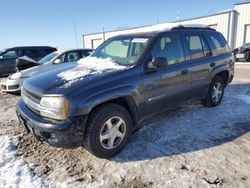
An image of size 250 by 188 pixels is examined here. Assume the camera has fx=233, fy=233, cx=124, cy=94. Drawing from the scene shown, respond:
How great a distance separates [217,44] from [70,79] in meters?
3.74

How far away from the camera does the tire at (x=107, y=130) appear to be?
313 cm

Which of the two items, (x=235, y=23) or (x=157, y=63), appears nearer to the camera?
(x=157, y=63)

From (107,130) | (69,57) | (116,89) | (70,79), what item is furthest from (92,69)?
(69,57)

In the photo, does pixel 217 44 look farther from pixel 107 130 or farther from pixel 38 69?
pixel 38 69

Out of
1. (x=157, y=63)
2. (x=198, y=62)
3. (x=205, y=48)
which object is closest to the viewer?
(x=157, y=63)

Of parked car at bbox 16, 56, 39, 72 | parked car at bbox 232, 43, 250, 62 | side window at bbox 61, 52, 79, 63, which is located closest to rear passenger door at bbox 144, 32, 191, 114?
side window at bbox 61, 52, 79, 63

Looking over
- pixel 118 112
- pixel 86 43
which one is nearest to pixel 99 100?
pixel 118 112

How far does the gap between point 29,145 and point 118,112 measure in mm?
1708

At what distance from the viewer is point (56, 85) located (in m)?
3.20

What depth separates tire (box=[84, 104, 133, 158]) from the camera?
10.3 feet

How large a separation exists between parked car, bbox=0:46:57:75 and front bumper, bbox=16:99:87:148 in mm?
9148

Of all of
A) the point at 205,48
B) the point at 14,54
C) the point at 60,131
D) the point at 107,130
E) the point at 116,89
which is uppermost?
the point at 205,48

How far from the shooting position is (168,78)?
13.2ft

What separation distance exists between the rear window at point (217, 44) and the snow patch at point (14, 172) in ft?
14.4
